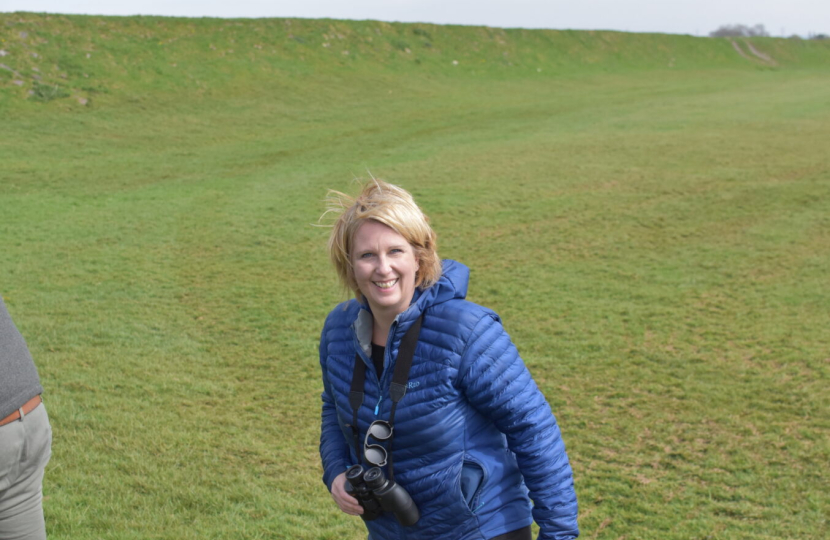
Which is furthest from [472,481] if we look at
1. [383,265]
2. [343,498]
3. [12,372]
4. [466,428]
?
[12,372]

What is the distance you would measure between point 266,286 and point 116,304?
5.50ft

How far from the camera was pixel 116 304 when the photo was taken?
848cm

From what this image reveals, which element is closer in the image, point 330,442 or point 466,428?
point 466,428

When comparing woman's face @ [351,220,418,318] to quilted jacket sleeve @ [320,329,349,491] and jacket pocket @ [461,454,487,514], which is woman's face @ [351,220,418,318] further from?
jacket pocket @ [461,454,487,514]

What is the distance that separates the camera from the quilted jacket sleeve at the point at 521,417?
7.52 ft

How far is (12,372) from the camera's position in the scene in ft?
8.21

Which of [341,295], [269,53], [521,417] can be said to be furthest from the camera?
[269,53]

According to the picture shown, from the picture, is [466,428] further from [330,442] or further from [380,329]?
[330,442]

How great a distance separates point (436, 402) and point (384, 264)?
437mm

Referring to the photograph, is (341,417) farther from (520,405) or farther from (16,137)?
(16,137)

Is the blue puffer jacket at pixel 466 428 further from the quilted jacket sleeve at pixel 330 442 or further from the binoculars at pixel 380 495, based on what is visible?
the quilted jacket sleeve at pixel 330 442

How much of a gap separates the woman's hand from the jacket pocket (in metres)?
0.34

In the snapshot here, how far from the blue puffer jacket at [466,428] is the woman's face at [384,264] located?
0.23 ft

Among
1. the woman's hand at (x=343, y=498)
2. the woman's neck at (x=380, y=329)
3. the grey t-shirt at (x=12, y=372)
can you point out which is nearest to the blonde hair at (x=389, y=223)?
the woman's neck at (x=380, y=329)
